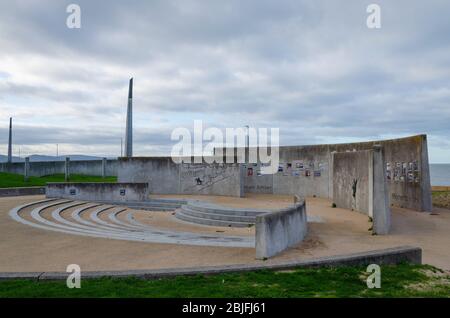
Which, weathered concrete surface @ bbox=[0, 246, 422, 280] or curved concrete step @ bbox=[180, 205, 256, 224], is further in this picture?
curved concrete step @ bbox=[180, 205, 256, 224]

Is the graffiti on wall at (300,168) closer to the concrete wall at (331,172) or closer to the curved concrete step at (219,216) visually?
the concrete wall at (331,172)

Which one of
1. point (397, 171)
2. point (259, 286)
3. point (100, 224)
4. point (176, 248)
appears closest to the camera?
→ point (259, 286)

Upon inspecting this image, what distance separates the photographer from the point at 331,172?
67.1ft

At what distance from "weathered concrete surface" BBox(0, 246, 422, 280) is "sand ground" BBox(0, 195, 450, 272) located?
1035 mm

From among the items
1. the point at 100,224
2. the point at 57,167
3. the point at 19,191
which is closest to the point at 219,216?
the point at 100,224

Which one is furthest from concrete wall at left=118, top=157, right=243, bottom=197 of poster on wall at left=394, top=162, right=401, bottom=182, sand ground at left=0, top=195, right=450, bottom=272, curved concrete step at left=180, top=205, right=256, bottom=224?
sand ground at left=0, top=195, right=450, bottom=272

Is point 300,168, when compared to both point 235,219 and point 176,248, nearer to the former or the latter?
point 235,219

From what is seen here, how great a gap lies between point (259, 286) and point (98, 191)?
14.9 m

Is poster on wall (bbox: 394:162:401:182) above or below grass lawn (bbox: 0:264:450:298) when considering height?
above

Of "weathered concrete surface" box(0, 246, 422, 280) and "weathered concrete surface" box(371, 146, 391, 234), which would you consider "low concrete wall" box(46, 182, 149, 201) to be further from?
"weathered concrete surface" box(0, 246, 422, 280)

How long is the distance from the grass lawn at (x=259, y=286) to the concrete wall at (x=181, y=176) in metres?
14.5

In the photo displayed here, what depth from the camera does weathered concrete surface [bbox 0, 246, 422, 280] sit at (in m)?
5.54
